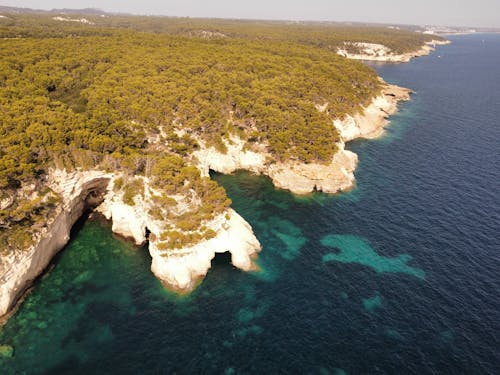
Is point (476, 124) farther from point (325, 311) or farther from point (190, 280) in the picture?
point (190, 280)

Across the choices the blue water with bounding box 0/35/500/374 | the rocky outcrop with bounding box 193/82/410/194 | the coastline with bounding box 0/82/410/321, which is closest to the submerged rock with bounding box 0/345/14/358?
the blue water with bounding box 0/35/500/374

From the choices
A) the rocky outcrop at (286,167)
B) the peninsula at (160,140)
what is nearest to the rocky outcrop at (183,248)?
the peninsula at (160,140)

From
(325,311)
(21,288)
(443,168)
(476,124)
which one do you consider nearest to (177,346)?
(325,311)

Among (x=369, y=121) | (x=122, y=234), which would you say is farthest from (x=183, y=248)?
(x=369, y=121)

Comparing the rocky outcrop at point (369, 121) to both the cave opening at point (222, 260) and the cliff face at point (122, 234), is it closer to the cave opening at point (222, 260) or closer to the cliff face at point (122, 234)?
the cliff face at point (122, 234)

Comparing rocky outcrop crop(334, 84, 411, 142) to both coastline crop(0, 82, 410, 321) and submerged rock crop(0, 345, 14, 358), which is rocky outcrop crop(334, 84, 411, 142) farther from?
submerged rock crop(0, 345, 14, 358)
